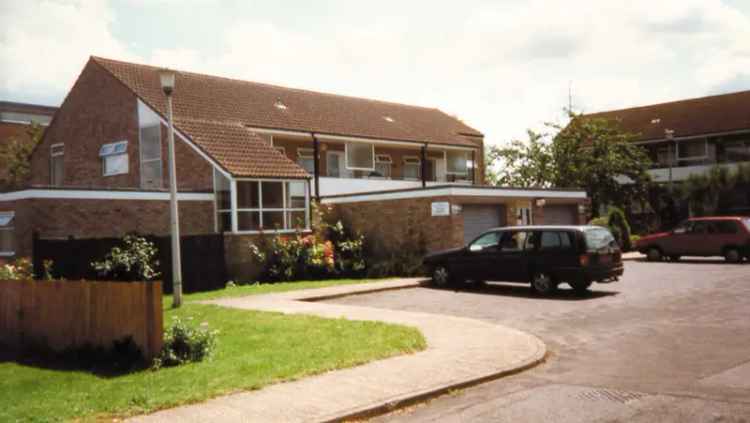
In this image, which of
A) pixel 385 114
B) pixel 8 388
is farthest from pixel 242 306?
pixel 385 114

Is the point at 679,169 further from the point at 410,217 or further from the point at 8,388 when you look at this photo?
the point at 8,388

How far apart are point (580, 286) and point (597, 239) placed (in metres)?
1.15

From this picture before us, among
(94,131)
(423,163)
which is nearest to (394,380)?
(94,131)

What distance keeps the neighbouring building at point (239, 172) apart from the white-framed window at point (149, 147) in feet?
0.19

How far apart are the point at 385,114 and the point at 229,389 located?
102 ft

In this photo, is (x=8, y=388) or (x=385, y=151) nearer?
(x=8, y=388)

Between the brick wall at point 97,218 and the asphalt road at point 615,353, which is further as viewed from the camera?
the brick wall at point 97,218

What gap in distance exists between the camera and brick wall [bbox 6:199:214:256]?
1900 centimetres

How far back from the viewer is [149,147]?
84.1ft

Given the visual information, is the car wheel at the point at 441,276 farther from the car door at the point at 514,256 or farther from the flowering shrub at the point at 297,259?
the flowering shrub at the point at 297,259

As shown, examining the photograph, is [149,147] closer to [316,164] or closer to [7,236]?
[7,236]

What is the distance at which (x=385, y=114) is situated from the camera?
3756cm

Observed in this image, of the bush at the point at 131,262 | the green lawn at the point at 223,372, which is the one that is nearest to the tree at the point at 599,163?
the bush at the point at 131,262

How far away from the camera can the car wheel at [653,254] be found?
2569cm
